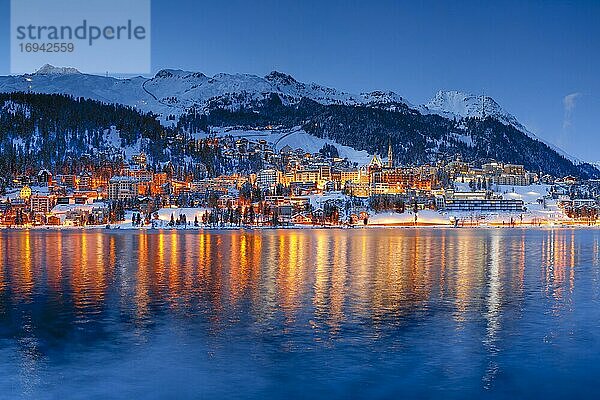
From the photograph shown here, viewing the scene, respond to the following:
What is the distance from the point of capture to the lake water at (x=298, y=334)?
57.0ft

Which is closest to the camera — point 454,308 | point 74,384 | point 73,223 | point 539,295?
point 74,384

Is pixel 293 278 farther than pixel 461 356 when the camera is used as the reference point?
Yes

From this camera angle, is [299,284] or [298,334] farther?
[299,284]

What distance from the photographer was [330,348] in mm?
21094

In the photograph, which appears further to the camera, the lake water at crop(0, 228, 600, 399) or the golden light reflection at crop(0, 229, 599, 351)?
the golden light reflection at crop(0, 229, 599, 351)

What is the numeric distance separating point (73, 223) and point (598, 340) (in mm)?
157842

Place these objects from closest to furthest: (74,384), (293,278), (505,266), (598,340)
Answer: (74,384) < (598,340) < (293,278) < (505,266)

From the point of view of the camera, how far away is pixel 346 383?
17438mm

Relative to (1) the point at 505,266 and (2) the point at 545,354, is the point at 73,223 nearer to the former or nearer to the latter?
(1) the point at 505,266

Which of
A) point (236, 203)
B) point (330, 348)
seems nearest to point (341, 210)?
point (236, 203)

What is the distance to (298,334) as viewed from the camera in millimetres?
23297

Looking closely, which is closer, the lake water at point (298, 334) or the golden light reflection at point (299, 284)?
the lake water at point (298, 334)

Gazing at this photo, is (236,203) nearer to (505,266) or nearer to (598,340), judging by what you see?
(505,266)

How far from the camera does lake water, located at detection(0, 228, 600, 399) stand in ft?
57.0
